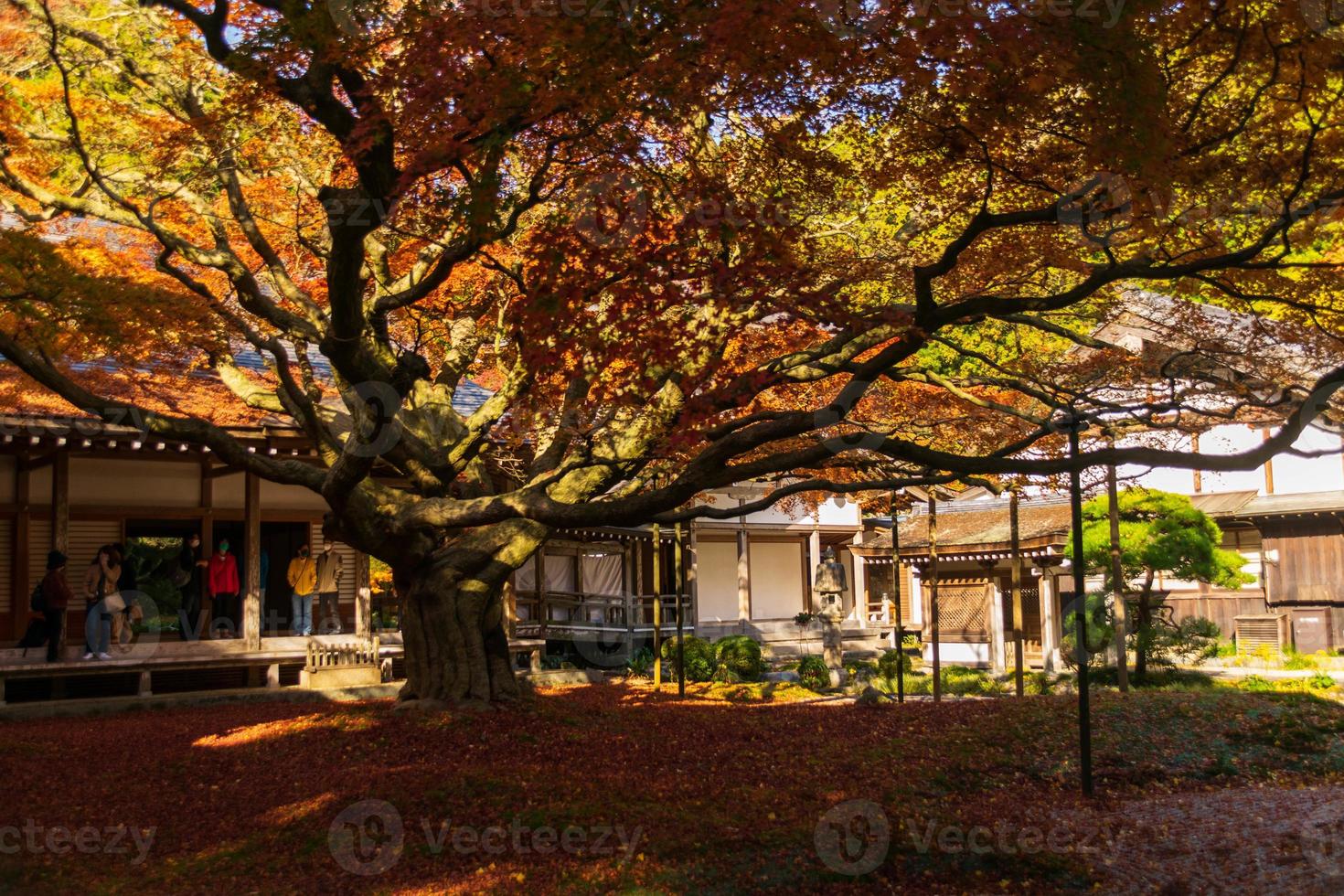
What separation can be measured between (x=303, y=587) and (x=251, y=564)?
3.33ft

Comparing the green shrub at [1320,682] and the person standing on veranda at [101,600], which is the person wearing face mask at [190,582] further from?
the green shrub at [1320,682]

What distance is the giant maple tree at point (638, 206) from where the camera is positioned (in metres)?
8.64

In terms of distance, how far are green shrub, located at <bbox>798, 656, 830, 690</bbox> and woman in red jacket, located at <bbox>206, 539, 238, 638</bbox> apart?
10331 mm

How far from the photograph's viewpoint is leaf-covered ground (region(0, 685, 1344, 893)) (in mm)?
8031

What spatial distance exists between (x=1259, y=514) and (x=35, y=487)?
27.3 m

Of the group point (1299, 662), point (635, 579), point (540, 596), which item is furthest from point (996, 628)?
point (540, 596)

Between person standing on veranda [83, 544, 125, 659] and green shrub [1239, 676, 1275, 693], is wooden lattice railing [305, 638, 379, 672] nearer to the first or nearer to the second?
person standing on veranda [83, 544, 125, 659]

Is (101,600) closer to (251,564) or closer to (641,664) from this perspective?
(251,564)

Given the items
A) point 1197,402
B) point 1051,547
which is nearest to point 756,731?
point 1197,402

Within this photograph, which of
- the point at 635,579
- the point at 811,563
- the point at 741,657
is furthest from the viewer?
the point at 811,563

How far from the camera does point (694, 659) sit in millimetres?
22469

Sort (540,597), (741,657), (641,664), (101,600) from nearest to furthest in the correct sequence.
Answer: (101,600), (741,657), (540,597), (641,664)

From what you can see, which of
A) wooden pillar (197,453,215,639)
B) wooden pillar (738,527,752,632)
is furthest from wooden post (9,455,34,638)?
wooden pillar (738,527,752,632)

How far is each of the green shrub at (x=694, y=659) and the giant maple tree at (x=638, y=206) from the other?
8.72m
